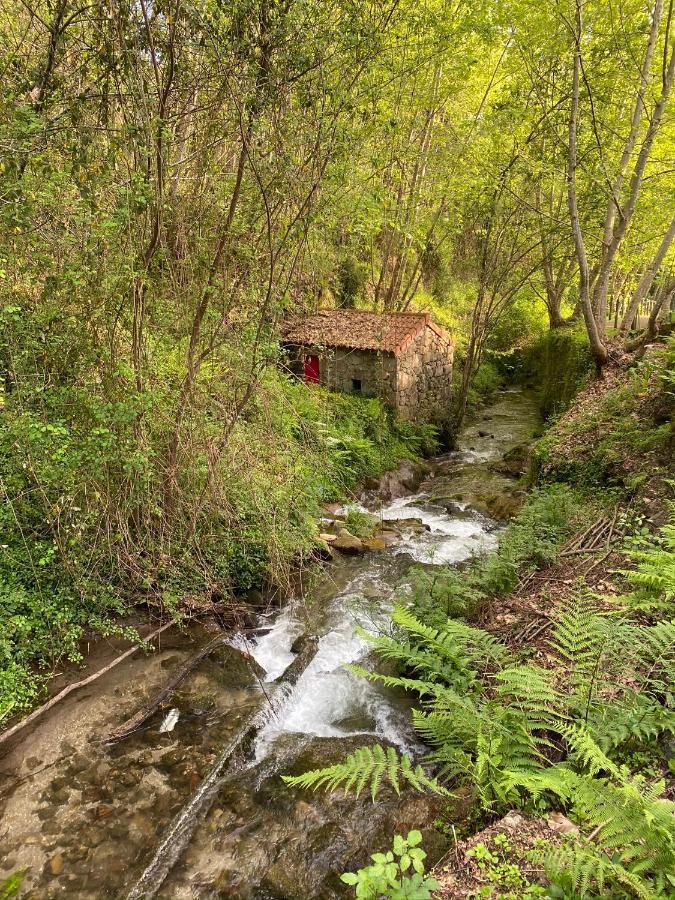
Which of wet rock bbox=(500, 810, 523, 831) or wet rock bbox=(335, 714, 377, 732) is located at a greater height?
wet rock bbox=(500, 810, 523, 831)

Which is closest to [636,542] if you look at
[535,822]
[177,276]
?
[535,822]

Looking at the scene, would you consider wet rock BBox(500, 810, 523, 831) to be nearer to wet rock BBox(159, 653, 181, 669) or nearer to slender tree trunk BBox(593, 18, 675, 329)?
wet rock BBox(159, 653, 181, 669)

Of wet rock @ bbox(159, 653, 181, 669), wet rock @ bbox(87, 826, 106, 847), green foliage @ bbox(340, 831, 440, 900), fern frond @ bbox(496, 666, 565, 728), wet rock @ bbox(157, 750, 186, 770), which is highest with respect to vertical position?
green foliage @ bbox(340, 831, 440, 900)

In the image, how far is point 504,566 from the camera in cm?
609

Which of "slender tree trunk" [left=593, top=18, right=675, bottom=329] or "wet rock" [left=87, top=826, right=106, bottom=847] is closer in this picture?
"wet rock" [left=87, top=826, right=106, bottom=847]

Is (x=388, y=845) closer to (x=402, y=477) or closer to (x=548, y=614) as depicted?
(x=548, y=614)

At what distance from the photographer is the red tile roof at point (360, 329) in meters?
12.9

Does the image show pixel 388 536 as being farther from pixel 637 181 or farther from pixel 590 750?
pixel 637 181

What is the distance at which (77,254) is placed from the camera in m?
4.54

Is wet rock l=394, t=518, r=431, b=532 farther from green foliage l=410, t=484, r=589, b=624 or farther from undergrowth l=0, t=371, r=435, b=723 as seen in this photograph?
undergrowth l=0, t=371, r=435, b=723

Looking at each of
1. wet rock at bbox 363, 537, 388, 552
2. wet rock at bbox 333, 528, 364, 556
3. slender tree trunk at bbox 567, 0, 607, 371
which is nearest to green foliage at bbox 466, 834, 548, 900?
wet rock at bbox 333, 528, 364, 556

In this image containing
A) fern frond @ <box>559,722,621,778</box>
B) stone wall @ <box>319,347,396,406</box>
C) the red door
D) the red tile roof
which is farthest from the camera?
the red door

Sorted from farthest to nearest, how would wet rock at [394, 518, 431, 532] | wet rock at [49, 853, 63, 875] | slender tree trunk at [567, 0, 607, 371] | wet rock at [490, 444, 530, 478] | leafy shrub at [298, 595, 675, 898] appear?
wet rock at [490, 444, 530, 478] → wet rock at [394, 518, 431, 532] → slender tree trunk at [567, 0, 607, 371] → wet rock at [49, 853, 63, 875] → leafy shrub at [298, 595, 675, 898]

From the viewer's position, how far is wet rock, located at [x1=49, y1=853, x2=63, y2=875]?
352 centimetres
